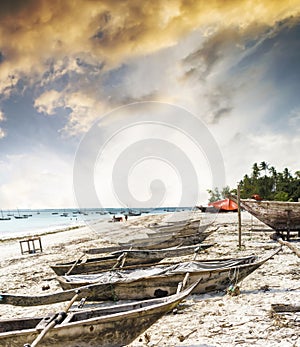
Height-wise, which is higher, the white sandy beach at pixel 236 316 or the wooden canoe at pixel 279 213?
the wooden canoe at pixel 279 213

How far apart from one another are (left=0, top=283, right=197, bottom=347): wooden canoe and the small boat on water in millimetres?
10277

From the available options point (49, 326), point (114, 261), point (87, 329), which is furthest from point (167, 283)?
point (49, 326)

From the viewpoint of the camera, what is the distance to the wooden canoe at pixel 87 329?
3535 mm

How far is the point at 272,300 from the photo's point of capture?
19.0 ft

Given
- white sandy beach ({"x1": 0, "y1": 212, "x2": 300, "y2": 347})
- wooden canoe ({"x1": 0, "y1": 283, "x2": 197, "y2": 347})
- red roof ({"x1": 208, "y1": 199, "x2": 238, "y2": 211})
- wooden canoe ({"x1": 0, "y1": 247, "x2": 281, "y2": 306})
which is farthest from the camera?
red roof ({"x1": 208, "y1": 199, "x2": 238, "y2": 211})

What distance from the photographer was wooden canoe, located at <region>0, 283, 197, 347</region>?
3.54 meters

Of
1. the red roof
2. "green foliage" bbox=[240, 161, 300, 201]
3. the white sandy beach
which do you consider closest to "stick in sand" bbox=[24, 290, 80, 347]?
the white sandy beach

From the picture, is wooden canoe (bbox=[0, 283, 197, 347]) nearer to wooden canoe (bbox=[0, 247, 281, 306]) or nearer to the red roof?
wooden canoe (bbox=[0, 247, 281, 306])

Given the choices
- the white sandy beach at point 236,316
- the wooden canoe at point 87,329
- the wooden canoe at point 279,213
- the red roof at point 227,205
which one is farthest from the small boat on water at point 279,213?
the wooden canoe at point 87,329

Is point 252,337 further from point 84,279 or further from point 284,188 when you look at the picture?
point 284,188

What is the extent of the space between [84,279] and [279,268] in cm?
614

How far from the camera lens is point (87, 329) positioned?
11.9 feet

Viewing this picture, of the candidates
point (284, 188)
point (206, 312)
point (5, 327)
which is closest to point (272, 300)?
point (206, 312)

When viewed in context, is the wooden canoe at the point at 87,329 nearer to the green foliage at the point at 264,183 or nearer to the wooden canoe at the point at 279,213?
the wooden canoe at the point at 279,213
